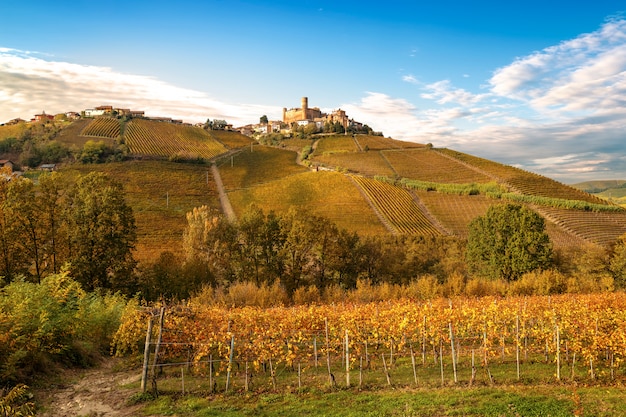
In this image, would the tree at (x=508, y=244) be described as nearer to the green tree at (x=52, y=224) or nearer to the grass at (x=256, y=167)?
the green tree at (x=52, y=224)

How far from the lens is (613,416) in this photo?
33.5 feet

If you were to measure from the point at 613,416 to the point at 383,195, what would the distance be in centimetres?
7180

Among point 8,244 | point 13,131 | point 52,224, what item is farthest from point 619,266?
point 13,131

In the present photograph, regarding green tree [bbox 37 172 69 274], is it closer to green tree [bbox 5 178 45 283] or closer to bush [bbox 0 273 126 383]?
green tree [bbox 5 178 45 283]

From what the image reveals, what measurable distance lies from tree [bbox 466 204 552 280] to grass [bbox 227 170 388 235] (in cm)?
1993

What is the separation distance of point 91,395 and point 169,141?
4796 inches

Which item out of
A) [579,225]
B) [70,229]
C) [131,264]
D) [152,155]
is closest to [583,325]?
[131,264]

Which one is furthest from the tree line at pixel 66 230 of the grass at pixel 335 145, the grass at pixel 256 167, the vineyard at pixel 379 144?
the vineyard at pixel 379 144

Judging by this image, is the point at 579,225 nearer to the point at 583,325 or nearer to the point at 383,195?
the point at 383,195

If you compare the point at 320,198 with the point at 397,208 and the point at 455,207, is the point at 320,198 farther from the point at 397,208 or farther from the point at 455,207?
the point at 455,207

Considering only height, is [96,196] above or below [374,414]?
Result: above

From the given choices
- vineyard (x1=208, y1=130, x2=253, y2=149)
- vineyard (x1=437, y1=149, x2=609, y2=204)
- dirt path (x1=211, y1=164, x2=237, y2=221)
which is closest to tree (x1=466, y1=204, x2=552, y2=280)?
dirt path (x1=211, y1=164, x2=237, y2=221)

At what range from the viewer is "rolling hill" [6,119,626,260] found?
67000 mm

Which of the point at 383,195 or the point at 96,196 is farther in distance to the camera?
the point at 383,195
